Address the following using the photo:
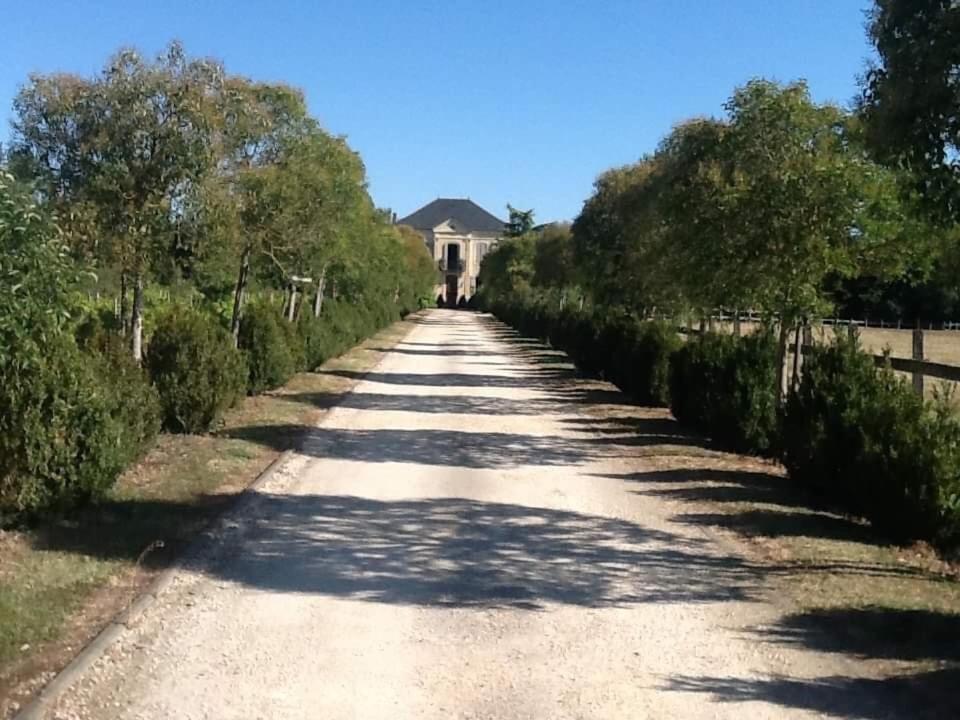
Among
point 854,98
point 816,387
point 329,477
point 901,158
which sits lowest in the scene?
point 329,477

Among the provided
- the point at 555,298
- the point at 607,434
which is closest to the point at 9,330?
the point at 607,434

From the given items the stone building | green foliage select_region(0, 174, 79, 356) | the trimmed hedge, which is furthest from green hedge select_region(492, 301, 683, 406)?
the stone building

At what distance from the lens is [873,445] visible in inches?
407

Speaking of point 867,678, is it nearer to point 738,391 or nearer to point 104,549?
point 104,549

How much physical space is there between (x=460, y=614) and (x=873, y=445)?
473 cm

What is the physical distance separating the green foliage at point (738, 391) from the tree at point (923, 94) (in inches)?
284

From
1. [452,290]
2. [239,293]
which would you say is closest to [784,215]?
[239,293]

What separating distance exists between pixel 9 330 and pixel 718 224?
1008 cm

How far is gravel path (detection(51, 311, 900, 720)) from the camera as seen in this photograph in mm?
5848

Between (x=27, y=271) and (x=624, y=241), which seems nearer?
(x=27, y=271)

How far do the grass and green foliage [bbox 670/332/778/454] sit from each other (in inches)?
246

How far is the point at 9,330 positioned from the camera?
7188mm

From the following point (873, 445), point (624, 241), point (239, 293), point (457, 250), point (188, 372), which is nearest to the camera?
point (873, 445)

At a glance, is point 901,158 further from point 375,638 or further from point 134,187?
point 134,187
